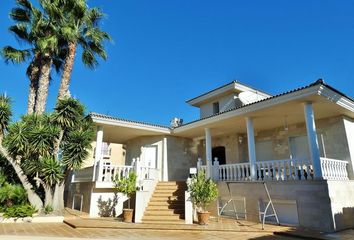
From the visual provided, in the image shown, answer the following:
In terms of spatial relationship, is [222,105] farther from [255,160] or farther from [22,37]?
[22,37]

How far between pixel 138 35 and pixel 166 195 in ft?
44.1

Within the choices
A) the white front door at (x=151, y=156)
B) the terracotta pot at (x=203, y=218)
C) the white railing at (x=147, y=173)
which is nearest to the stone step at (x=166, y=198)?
the white railing at (x=147, y=173)

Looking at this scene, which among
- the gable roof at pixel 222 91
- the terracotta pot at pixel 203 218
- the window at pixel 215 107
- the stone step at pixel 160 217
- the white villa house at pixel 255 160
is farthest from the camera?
the window at pixel 215 107

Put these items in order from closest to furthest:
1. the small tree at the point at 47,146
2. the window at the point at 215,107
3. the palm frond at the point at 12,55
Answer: the small tree at the point at 47,146 → the palm frond at the point at 12,55 → the window at the point at 215,107

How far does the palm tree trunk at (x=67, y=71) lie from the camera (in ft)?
41.6

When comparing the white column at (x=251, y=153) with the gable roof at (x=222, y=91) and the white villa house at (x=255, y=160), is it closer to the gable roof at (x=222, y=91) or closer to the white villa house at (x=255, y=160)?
the white villa house at (x=255, y=160)

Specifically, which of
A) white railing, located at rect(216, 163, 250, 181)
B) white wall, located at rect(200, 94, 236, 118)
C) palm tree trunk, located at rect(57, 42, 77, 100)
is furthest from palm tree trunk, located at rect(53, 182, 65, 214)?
white wall, located at rect(200, 94, 236, 118)

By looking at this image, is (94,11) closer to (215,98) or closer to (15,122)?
(15,122)

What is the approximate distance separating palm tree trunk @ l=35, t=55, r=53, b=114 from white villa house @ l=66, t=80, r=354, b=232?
337cm

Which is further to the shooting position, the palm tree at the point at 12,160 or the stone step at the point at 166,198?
the stone step at the point at 166,198

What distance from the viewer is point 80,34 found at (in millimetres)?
13977

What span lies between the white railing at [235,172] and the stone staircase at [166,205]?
2.06 meters

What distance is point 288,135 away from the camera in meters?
11.9

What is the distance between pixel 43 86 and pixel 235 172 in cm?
1109
